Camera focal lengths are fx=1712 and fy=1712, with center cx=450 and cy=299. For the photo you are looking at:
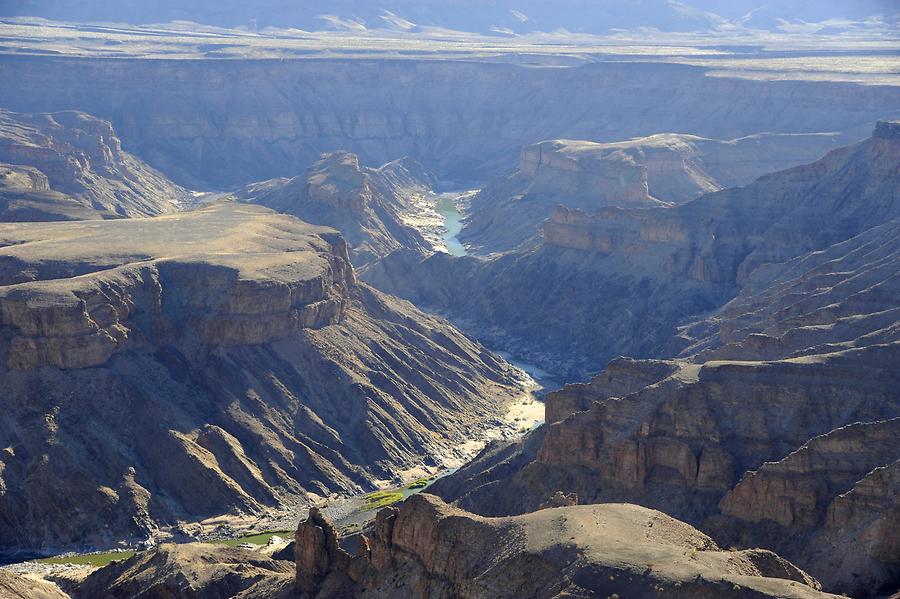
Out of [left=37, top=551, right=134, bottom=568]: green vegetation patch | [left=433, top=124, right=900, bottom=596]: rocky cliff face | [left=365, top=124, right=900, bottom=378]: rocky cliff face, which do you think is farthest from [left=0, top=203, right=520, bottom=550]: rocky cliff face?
[left=433, top=124, right=900, bottom=596]: rocky cliff face

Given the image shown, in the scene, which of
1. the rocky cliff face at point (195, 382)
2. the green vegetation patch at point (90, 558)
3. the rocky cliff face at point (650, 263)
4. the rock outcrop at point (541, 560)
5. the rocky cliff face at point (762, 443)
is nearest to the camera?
the rock outcrop at point (541, 560)

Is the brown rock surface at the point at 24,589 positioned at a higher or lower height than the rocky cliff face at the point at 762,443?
lower

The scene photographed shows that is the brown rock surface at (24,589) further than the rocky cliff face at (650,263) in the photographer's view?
No

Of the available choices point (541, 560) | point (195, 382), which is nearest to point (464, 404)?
point (195, 382)

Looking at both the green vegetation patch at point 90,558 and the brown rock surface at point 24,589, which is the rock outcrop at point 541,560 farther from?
the green vegetation patch at point 90,558

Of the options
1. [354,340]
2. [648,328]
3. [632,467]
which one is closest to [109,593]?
[632,467]

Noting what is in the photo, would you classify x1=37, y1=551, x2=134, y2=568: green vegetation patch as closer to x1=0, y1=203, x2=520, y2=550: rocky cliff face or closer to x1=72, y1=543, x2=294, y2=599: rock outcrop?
x1=0, y1=203, x2=520, y2=550: rocky cliff face

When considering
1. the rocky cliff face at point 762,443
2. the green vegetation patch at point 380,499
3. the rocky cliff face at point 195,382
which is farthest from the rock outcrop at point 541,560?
the rocky cliff face at point 195,382

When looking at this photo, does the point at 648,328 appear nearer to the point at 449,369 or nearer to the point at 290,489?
the point at 449,369
